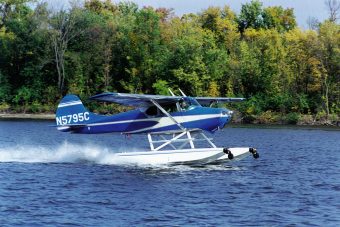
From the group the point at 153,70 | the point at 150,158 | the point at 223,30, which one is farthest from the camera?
the point at 223,30

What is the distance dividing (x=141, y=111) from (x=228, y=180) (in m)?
5.05

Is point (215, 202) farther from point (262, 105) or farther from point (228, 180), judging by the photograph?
point (262, 105)

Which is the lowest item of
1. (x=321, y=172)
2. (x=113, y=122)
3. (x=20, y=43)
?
(x=321, y=172)

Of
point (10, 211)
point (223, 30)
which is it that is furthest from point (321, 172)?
point (223, 30)

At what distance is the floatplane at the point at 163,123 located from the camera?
23.3m

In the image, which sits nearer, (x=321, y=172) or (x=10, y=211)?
(x=10, y=211)

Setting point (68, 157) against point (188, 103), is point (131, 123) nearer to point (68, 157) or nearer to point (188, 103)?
point (188, 103)

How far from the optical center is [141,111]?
24.3 m

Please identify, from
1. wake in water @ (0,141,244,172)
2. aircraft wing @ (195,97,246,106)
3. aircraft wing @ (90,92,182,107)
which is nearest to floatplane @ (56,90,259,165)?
aircraft wing @ (90,92,182,107)

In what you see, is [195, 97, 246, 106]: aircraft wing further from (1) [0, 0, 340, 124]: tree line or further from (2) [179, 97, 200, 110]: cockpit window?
(1) [0, 0, 340, 124]: tree line

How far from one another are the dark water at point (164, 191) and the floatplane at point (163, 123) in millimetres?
480

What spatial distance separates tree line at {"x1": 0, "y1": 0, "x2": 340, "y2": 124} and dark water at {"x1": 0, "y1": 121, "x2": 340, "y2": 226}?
2749 centimetres

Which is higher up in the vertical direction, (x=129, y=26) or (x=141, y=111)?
(x=129, y=26)

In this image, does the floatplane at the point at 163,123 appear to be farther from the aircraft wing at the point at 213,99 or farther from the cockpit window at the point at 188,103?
the aircraft wing at the point at 213,99
